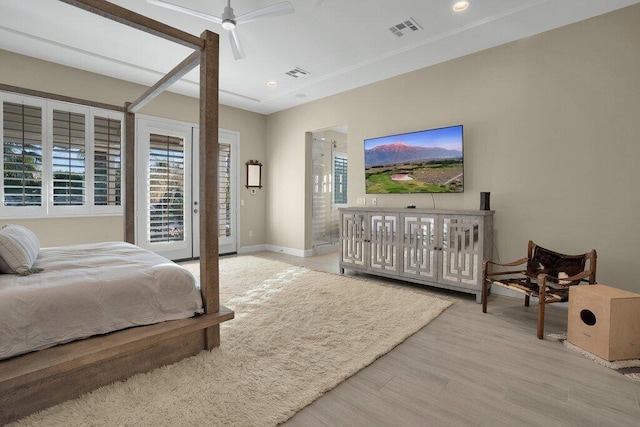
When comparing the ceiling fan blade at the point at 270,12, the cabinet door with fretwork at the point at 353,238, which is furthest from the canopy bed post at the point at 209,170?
the cabinet door with fretwork at the point at 353,238

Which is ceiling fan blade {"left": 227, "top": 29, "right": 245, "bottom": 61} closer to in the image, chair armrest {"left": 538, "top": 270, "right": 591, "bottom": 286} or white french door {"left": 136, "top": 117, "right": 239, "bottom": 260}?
white french door {"left": 136, "top": 117, "right": 239, "bottom": 260}

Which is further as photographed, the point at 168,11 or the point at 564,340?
the point at 168,11

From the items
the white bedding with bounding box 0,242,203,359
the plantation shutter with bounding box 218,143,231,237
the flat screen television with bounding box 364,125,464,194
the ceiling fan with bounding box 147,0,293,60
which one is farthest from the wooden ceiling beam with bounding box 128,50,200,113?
the flat screen television with bounding box 364,125,464,194

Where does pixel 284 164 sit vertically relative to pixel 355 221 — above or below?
above

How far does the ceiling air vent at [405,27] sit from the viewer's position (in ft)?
10.7

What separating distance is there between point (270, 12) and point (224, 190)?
390 cm

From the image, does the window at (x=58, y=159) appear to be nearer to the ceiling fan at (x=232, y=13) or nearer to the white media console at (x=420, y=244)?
the ceiling fan at (x=232, y=13)

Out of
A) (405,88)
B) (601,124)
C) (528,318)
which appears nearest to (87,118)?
(405,88)

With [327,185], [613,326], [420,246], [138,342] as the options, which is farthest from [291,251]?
[613,326]

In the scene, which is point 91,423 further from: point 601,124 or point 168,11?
point 601,124

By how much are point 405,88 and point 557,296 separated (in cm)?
327

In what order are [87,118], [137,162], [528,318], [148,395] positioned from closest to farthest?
[148,395] → [528,318] → [87,118] → [137,162]

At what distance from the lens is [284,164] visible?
6.43m

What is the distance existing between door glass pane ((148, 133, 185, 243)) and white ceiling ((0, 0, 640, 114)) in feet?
3.45
